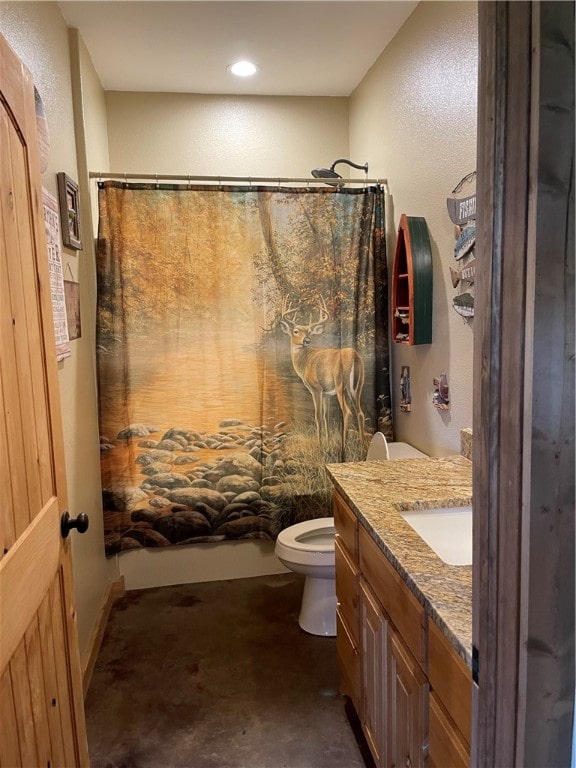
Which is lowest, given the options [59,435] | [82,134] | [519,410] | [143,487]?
[143,487]

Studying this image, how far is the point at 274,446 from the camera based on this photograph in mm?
2777

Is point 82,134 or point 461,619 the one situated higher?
point 82,134

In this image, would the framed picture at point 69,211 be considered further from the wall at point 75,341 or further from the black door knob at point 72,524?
the black door knob at point 72,524

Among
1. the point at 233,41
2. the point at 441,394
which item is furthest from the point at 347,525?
the point at 233,41

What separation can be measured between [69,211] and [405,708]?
1989 mm

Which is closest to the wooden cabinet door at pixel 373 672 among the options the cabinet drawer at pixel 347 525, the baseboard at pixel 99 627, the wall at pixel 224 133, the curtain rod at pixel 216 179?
the cabinet drawer at pixel 347 525

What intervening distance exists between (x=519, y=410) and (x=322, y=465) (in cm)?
211

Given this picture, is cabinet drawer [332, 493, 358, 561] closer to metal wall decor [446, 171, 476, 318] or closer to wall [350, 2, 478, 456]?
wall [350, 2, 478, 456]

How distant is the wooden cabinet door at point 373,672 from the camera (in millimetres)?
1456

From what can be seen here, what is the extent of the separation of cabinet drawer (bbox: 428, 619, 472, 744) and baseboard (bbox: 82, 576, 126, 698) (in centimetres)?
155

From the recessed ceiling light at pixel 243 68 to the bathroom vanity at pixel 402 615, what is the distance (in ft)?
6.44

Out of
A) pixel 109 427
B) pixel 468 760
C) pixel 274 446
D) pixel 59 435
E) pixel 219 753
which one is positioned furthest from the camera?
pixel 274 446

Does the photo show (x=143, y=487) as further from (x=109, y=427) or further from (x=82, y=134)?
(x=82, y=134)

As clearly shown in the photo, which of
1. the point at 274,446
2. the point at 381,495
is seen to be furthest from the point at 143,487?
the point at 381,495
